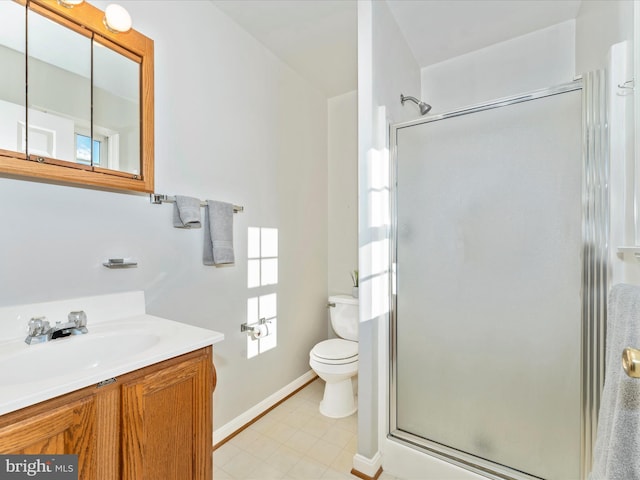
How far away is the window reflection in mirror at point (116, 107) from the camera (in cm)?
129

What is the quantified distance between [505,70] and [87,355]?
9.76 ft

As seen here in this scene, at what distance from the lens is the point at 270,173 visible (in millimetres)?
2246

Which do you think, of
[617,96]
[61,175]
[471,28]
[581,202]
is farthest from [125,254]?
[471,28]

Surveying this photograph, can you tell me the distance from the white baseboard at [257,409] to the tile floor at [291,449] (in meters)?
0.05

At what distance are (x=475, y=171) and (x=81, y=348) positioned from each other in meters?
1.81

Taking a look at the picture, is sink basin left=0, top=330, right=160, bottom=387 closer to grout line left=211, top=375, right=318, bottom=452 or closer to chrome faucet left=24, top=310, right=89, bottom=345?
chrome faucet left=24, top=310, right=89, bottom=345

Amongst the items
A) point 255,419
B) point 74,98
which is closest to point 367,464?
point 255,419

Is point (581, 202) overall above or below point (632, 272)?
above

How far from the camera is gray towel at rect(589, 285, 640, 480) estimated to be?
1.97 feet

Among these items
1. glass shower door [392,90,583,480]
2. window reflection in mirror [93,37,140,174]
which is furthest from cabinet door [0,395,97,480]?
glass shower door [392,90,583,480]

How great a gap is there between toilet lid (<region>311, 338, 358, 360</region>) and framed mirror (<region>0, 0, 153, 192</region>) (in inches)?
60.7

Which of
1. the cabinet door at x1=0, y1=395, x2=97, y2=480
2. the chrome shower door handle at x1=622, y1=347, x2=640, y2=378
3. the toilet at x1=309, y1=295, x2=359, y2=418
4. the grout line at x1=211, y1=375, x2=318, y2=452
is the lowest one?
the grout line at x1=211, y1=375, x2=318, y2=452

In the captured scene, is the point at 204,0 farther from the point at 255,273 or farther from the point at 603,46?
the point at 603,46

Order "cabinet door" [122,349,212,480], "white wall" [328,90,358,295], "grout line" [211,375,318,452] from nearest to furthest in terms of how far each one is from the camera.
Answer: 1. "cabinet door" [122,349,212,480]
2. "grout line" [211,375,318,452]
3. "white wall" [328,90,358,295]
